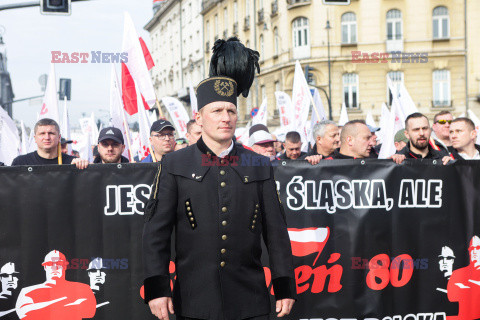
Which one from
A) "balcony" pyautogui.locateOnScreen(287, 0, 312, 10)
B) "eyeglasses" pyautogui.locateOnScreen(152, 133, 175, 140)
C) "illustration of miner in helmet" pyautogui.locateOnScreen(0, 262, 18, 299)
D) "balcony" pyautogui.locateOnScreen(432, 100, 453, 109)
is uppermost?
"balcony" pyautogui.locateOnScreen(287, 0, 312, 10)

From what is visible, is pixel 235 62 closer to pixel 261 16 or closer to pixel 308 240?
pixel 308 240

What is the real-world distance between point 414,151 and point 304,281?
Answer: 2133 mm

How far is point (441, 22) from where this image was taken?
126ft

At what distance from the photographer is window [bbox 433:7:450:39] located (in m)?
38.3

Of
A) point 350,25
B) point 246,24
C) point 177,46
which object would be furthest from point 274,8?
point 177,46

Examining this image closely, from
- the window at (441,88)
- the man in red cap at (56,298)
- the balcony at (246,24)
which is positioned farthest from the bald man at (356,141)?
the balcony at (246,24)

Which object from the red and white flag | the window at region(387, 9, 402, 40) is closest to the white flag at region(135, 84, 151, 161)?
the red and white flag

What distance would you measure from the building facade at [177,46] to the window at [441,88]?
2503 cm

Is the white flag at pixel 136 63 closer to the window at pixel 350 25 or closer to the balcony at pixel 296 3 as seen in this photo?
the window at pixel 350 25

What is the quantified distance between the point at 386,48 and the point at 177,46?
36.4 m

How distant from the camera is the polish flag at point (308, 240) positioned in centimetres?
556

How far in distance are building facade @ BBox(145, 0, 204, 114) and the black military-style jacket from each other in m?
55.3

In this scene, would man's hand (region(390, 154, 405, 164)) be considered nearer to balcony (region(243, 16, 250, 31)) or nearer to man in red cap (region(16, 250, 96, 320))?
man in red cap (region(16, 250, 96, 320))

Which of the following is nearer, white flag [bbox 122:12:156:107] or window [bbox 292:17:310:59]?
white flag [bbox 122:12:156:107]
